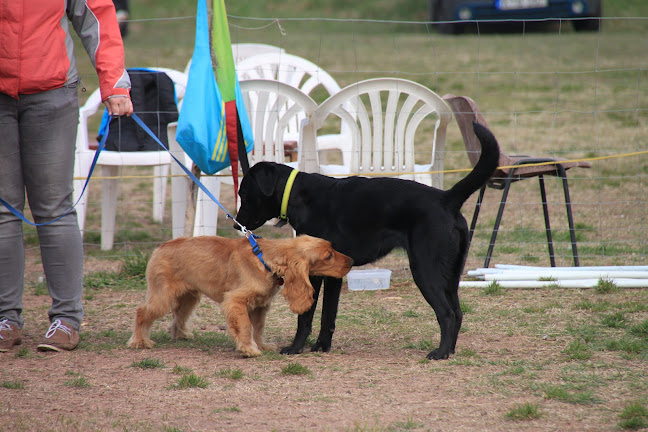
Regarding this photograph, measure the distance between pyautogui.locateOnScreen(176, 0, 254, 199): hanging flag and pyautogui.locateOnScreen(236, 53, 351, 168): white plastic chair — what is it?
195cm

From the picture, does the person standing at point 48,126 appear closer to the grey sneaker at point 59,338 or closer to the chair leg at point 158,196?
the grey sneaker at point 59,338

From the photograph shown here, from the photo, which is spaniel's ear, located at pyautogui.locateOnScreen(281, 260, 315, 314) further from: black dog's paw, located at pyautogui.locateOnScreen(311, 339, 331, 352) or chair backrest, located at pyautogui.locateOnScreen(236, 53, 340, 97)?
chair backrest, located at pyautogui.locateOnScreen(236, 53, 340, 97)

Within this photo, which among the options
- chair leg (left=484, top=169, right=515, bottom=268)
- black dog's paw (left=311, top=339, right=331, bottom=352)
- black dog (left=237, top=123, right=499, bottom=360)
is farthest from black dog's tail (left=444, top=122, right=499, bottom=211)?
chair leg (left=484, top=169, right=515, bottom=268)

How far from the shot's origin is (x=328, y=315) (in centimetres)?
427

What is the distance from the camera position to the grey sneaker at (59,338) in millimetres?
4180

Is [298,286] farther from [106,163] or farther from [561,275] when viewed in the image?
[106,163]

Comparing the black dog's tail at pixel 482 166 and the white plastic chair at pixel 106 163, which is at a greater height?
the black dog's tail at pixel 482 166

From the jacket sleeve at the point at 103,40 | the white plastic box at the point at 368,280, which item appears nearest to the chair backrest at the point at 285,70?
the white plastic box at the point at 368,280

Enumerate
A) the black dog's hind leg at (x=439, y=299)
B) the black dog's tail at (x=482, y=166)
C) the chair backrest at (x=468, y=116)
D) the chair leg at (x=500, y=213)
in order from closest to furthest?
the black dog's tail at (x=482, y=166) → the black dog's hind leg at (x=439, y=299) → the chair leg at (x=500, y=213) → the chair backrest at (x=468, y=116)

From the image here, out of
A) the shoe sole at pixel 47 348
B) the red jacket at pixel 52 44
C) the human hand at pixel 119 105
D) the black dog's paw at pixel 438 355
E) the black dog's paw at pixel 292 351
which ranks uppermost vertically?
the red jacket at pixel 52 44

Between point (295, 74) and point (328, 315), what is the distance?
4.21m

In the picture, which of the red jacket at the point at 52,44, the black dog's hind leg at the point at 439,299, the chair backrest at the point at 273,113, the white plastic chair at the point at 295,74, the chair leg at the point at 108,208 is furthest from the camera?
the white plastic chair at the point at 295,74

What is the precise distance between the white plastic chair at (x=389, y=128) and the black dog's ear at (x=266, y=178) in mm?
1639

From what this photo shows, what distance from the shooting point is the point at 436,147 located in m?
6.02
